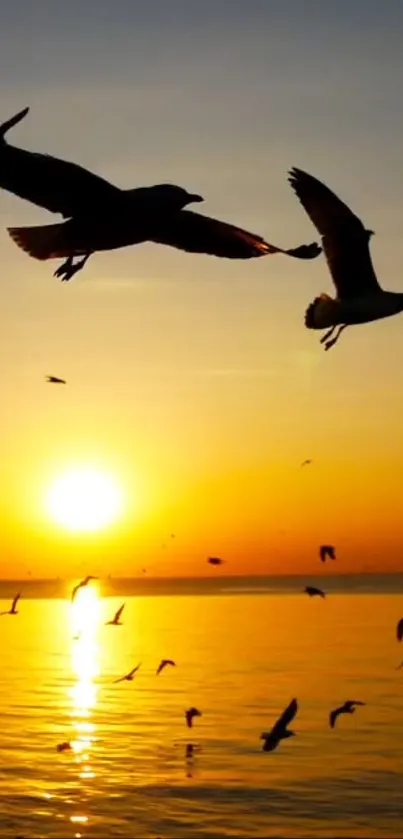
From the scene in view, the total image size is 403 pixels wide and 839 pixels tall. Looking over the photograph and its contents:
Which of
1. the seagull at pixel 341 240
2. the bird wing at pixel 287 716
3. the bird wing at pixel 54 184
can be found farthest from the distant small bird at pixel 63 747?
the bird wing at pixel 54 184

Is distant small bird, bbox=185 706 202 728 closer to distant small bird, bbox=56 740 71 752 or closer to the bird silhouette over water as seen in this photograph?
distant small bird, bbox=56 740 71 752

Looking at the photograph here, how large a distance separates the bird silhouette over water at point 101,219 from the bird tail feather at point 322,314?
2.14 meters

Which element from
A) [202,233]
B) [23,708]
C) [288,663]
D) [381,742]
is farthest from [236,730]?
[202,233]

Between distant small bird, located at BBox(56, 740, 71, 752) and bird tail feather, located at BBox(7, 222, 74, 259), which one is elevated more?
bird tail feather, located at BBox(7, 222, 74, 259)

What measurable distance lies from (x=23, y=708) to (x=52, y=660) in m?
21.9

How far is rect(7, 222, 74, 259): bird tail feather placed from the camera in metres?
15.2

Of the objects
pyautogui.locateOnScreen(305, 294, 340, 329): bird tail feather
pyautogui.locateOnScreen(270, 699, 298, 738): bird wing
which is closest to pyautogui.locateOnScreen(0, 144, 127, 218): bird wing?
pyautogui.locateOnScreen(305, 294, 340, 329): bird tail feather

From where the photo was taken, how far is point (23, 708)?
40.3 meters

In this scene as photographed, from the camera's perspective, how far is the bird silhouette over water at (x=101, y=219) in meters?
14.0

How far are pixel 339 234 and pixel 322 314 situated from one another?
1496 mm

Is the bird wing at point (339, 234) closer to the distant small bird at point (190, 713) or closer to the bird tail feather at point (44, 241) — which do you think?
the bird tail feather at point (44, 241)

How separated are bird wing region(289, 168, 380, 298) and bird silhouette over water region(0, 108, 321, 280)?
3055mm

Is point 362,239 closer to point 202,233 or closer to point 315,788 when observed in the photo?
point 202,233

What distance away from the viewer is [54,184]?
47.1ft
